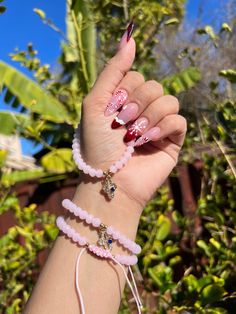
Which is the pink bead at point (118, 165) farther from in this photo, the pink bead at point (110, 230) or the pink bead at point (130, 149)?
the pink bead at point (110, 230)

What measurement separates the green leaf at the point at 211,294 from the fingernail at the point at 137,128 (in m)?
0.82

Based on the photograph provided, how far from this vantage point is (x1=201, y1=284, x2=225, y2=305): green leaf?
1.74 metres

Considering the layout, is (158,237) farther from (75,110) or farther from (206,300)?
(75,110)

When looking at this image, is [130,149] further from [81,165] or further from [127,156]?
[81,165]

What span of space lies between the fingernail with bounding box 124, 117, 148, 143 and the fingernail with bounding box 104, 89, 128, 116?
57 mm

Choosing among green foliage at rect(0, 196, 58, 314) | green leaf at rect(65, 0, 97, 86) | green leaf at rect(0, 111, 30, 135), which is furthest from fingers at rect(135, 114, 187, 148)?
green leaf at rect(0, 111, 30, 135)

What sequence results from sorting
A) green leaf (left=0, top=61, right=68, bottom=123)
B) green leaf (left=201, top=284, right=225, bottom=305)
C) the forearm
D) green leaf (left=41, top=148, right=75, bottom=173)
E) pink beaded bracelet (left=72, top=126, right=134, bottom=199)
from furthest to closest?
1. green leaf (left=0, top=61, right=68, bottom=123)
2. green leaf (left=41, top=148, right=75, bottom=173)
3. green leaf (left=201, top=284, right=225, bottom=305)
4. pink beaded bracelet (left=72, top=126, right=134, bottom=199)
5. the forearm

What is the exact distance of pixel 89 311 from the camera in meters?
1.06

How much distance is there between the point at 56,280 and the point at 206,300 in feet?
2.82

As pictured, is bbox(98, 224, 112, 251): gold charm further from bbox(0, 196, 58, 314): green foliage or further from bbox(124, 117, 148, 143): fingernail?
bbox(0, 196, 58, 314): green foliage

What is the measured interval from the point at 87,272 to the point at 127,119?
14.2 inches

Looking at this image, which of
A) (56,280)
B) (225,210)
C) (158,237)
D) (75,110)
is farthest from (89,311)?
(75,110)

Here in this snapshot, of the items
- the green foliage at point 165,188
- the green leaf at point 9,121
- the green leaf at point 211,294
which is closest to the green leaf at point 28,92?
the green foliage at point 165,188

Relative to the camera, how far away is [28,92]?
15.4 ft
